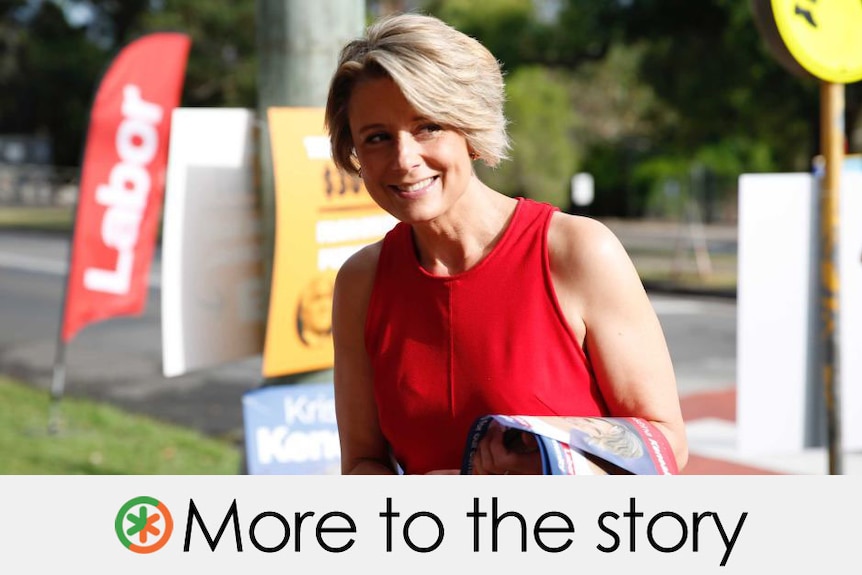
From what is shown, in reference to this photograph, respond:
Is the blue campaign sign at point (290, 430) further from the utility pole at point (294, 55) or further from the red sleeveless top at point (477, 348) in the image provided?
the red sleeveless top at point (477, 348)

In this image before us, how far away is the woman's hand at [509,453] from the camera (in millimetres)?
1617

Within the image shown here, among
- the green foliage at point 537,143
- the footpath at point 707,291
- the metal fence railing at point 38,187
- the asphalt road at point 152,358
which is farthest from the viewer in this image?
the metal fence railing at point 38,187

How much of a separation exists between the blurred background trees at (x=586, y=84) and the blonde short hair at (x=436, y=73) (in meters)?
0.53

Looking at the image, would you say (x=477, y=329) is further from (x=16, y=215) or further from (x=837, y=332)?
(x=16, y=215)

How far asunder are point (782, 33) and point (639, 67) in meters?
15.5

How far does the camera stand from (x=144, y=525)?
1.64 metres

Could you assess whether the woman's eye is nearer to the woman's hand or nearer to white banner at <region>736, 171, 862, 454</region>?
the woman's hand

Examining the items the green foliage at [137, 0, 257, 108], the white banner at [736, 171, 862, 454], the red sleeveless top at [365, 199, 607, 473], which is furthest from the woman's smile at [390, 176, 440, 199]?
the green foliage at [137, 0, 257, 108]

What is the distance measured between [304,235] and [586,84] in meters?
36.9

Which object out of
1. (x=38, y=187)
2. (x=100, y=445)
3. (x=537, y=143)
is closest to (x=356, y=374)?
(x=100, y=445)

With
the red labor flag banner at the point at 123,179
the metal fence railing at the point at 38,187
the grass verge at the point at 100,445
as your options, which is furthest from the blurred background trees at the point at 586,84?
the grass verge at the point at 100,445

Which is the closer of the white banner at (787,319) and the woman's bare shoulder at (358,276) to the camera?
the woman's bare shoulder at (358,276)

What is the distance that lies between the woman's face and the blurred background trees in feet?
1.91

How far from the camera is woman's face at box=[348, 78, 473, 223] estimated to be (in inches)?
67.1
